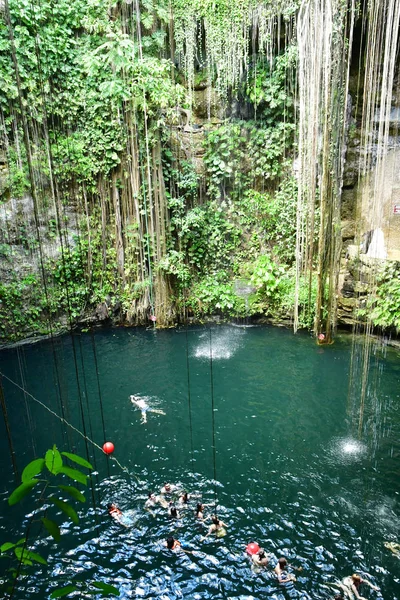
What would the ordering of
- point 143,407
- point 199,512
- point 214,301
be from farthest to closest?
point 214,301
point 143,407
point 199,512

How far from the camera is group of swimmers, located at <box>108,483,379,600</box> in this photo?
348 cm

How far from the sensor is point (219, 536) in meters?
4.05

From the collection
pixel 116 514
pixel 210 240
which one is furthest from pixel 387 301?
pixel 116 514

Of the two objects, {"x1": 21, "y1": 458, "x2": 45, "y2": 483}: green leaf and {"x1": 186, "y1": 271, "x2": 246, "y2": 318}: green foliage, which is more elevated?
{"x1": 21, "y1": 458, "x2": 45, "y2": 483}: green leaf

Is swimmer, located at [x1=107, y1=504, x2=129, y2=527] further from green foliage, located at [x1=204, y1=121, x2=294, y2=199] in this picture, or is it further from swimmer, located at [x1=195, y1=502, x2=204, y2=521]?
green foliage, located at [x1=204, y1=121, x2=294, y2=199]

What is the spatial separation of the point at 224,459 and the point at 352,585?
2002 millimetres

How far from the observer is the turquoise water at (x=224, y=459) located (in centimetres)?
371

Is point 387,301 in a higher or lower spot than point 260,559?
higher

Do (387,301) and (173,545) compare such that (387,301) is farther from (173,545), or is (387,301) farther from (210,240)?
(173,545)

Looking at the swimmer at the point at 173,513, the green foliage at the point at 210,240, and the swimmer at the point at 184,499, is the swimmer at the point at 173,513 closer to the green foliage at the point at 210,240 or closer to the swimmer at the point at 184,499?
the swimmer at the point at 184,499

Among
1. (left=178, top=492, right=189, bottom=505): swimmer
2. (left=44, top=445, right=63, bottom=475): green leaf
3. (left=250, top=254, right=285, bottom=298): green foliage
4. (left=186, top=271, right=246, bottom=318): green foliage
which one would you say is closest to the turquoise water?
(left=178, top=492, right=189, bottom=505): swimmer

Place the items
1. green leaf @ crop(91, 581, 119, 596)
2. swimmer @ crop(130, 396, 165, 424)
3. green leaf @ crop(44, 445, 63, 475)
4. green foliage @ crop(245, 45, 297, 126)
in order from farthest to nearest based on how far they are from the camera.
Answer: green foliage @ crop(245, 45, 297, 126)
swimmer @ crop(130, 396, 165, 424)
green leaf @ crop(44, 445, 63, 475)
green leaf @ crop(91, 581, 119, 596)

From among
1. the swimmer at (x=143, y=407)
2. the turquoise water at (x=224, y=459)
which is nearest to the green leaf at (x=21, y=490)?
the turquoise water at (x=224, y=459)

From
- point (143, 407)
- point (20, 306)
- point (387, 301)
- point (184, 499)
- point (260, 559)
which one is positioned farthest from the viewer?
point (20, 306)
